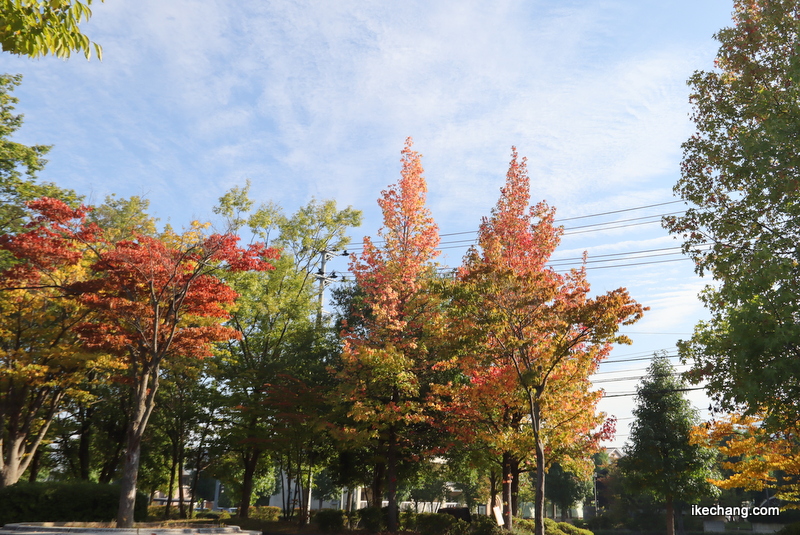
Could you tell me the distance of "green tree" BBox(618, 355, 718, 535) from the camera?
1215 inches

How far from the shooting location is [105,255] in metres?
16.7

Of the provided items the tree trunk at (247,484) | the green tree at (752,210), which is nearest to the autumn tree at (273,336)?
the tree trunk at (247,484)

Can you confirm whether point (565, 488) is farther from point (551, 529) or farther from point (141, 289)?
point (141, 289)

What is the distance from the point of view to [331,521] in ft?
74.3

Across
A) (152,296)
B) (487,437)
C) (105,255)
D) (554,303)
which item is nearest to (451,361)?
(487,437)

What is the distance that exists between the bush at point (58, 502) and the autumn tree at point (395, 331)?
28.0 ft

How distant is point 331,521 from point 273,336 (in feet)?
30.9

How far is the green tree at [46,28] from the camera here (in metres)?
5.98

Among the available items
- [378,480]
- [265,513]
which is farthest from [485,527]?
[265,513]

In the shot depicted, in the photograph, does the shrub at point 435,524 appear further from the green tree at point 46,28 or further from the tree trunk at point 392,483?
the green tree at point 46,28

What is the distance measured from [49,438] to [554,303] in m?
25.2

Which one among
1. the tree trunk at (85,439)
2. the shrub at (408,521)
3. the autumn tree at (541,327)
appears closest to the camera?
the autumn tree at (541,327)

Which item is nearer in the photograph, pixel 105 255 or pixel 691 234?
pixel 691 234

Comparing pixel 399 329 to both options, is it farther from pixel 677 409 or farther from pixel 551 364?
pixel 677 409
